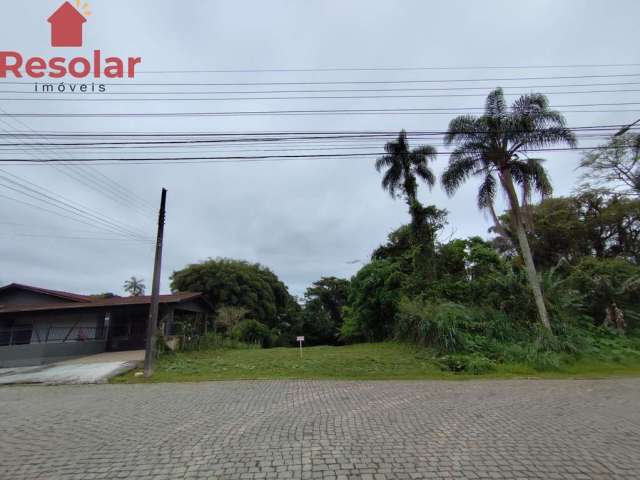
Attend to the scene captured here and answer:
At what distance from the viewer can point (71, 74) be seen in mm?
7840

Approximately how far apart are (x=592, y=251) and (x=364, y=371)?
87.0 feet

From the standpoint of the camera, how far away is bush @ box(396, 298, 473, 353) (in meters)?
12.6

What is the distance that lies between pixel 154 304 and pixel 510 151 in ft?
51.9

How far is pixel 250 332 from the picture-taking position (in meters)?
24.3

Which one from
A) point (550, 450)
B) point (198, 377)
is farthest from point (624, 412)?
point (198, 377)

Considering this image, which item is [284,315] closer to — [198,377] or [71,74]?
[198,377]

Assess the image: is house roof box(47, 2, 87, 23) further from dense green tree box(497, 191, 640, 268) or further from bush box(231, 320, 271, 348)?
dense green tree box(497, 191, 640, 268)

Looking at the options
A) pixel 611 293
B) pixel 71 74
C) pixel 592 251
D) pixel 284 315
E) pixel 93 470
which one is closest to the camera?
pixel 93 470

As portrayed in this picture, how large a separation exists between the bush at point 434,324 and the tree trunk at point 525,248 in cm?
268

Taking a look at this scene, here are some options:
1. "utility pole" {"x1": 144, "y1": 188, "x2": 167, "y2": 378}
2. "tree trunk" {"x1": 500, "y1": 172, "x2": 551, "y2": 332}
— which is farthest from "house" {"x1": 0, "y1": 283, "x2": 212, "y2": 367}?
"tree trunk" {"x1": 500, "y1": 172, "x2": 551, "y2": 332}

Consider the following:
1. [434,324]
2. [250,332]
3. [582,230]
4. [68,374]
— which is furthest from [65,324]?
[582,230]

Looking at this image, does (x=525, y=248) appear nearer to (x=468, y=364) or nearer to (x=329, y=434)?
(x=468, y=364)

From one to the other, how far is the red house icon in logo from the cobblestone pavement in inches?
336

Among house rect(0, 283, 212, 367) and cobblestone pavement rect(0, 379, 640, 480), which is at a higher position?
house rect(0, 283, 212, 367)
